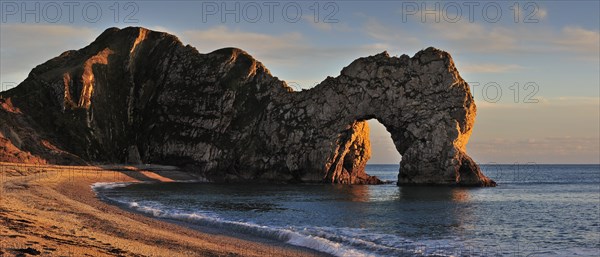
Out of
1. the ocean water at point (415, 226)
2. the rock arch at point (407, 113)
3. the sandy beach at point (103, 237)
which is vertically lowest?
the ocean water at point (415, 226)

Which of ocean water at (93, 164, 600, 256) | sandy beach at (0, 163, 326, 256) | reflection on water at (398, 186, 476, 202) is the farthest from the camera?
reflection on water at (398, 186, 476, 202)

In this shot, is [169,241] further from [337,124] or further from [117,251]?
[337,124]

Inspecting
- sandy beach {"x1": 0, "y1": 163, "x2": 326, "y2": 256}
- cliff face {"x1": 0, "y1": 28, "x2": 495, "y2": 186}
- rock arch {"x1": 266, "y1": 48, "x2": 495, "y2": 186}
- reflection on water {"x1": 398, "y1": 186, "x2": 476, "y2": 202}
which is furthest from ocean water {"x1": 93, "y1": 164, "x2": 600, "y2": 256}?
cliff face {"x1": 0, "y1": 28, "x2": 495, "y2": 186}

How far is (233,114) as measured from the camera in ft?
408

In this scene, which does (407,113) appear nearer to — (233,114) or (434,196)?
(434,196)

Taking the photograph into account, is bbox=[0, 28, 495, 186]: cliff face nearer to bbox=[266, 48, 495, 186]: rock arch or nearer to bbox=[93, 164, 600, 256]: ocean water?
bbox=[266, 48, 495, 186]: rock arch

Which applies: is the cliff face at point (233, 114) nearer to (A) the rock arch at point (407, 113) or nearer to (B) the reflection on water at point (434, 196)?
(A) the rock arch at point (407, 113)

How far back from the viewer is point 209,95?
127812mm

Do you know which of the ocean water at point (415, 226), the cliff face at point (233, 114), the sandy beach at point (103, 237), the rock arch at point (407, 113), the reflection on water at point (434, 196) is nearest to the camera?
the sandy beach at point (103, 237)

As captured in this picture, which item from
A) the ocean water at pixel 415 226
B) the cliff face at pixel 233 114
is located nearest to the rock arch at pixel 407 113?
the cliff face at pixel 233 114

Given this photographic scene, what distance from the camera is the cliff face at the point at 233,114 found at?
339ft

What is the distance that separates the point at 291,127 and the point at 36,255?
321 ft

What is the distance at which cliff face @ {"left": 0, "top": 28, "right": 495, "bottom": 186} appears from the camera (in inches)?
4070

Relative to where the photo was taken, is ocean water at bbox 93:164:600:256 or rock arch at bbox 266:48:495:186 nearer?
ocean water at bbox 93:164:600:256
